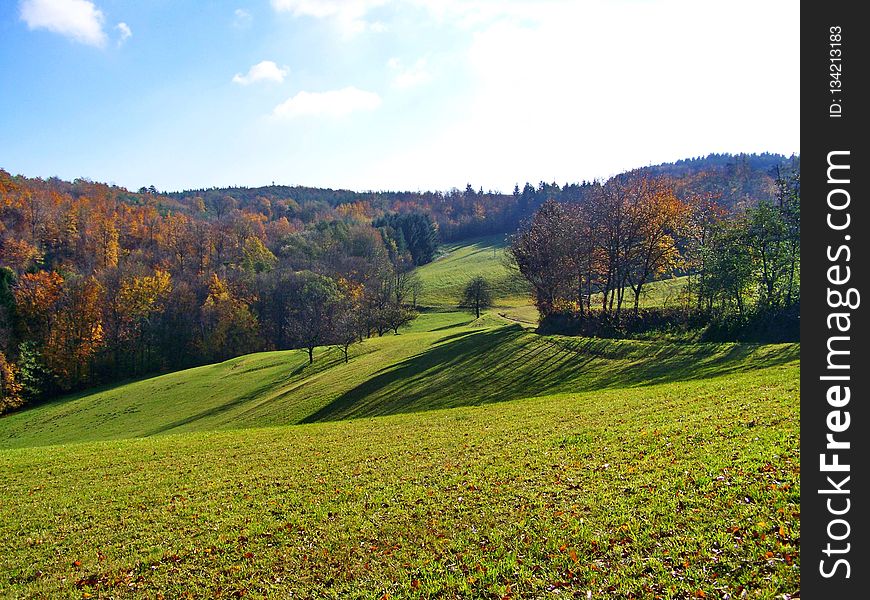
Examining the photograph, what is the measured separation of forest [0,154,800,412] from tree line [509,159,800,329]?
164 millimetres

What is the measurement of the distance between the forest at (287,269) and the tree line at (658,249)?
6.5 inches

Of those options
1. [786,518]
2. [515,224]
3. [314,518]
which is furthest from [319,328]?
[515,224]

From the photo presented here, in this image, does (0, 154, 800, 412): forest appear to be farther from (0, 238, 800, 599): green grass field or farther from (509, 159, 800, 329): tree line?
(0, 238, 800, 599): green grass field

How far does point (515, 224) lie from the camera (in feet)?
565

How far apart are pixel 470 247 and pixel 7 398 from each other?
401 ft

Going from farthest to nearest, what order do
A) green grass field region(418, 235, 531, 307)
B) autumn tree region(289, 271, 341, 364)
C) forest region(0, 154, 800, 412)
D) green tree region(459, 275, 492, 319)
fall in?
green grass field region(418, 235, 531, 307) < green tree region(459, 275, 492, 319) < autumn tree region(289, 271, 341, 364) < forest region(0, 154, 800, 412)

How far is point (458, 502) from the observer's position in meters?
12.1

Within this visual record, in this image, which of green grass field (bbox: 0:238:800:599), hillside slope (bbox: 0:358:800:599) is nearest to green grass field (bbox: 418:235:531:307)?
green grass field (bbox: 0:238:800:599)

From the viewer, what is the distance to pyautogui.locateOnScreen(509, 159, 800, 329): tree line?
1534 inches

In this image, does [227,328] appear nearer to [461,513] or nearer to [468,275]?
[468,275]

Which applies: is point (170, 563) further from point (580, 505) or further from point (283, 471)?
point (580, 505)

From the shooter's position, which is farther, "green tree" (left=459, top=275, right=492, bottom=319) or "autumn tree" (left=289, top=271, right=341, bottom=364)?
"green tree" (left=459, top=275, right=492, bottom=319)

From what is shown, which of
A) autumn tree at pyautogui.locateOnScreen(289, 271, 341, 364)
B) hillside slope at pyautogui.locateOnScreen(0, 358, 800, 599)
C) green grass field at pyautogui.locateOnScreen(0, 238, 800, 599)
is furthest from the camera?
autumn tree at pyautogui.locateOnScreen(289, 271, 341, 364)

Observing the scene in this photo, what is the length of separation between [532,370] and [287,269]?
73.3m
